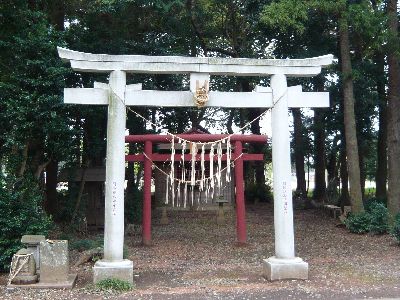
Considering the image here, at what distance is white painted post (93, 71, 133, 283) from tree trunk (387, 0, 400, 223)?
36.5ft

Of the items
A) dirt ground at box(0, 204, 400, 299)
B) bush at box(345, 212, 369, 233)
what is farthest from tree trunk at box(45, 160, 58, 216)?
bush at box(345, 212, 369, 233)

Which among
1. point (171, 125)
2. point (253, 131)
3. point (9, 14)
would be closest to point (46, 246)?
point (9, 14)

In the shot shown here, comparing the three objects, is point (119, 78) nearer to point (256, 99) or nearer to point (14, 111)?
point (256, 99)

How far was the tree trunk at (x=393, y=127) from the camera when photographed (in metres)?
16.5

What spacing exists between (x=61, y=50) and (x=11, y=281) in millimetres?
4472

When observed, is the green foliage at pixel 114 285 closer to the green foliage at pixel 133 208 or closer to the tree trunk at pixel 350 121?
the green foliage at pixel 133 208

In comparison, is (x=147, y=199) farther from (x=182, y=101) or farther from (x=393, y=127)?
(x=393, y=127)

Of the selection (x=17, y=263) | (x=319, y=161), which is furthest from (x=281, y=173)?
(x=319, y=161)

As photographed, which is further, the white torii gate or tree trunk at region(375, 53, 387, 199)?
tree trunk at region(375, 53, 387, 199)

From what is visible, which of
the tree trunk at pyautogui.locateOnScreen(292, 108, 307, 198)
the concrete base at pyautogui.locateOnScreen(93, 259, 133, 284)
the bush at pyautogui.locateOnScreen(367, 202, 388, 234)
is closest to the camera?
the concrete base at pyautogui.locateOnScreen(93, 259, 133, 284)

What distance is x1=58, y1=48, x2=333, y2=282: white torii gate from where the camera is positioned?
29.1 ft

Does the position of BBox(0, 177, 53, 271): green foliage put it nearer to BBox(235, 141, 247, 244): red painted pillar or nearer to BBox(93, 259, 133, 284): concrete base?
BBox(93, 259, 133, 284): concrete base

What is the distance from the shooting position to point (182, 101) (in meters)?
9.37

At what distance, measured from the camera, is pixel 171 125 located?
2136 cm
